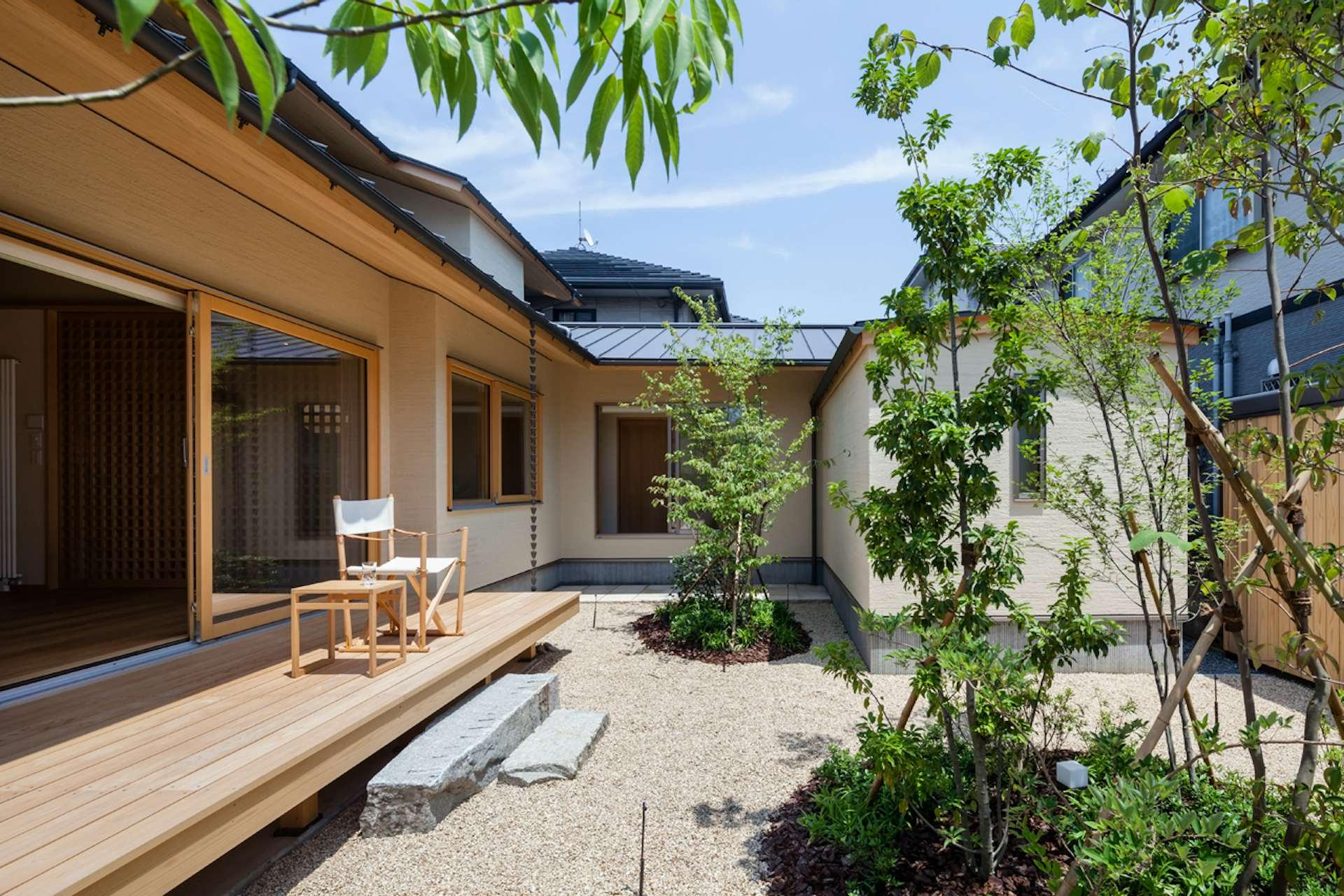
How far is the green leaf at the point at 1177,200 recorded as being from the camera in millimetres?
1585

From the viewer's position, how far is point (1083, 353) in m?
3.26

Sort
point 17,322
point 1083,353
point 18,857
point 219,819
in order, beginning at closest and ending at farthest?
point 18,857, point 219,819, point 1083,353, point 17,322

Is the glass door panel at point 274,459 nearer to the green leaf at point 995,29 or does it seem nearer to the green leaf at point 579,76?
the green leaf at point 579,76

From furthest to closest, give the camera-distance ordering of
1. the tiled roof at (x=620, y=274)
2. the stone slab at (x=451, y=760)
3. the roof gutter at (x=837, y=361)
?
the tiled roof at (x=620, y=274) → the roof gutter at (x=837, y=361) → the stone slab at (x=451, y=760)

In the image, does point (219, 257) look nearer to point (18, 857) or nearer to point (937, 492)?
point (18, 857)

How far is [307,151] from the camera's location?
2996 millimetres

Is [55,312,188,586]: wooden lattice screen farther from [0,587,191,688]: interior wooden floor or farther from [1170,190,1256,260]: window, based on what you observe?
[1170,190,1256,260]: window

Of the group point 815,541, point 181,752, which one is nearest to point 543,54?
point 181,752

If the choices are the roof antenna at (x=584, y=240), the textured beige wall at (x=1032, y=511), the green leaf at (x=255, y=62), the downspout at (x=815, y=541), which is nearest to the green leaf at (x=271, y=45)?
the green leaf at (x=255, y=62)

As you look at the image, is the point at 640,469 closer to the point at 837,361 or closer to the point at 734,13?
the point at 837,361

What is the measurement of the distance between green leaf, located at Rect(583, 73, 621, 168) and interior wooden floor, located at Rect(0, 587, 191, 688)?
3782 mm

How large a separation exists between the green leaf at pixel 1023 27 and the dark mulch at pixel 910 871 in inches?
102

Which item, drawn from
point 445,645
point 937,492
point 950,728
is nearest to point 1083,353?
point 937,492

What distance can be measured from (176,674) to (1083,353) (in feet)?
15.5
